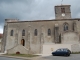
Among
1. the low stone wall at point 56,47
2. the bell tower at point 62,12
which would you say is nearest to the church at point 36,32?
the low stone wall at point 56,47

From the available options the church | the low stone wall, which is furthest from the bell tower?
the low stone wall

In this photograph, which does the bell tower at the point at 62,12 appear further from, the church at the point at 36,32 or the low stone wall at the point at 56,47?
the low stone wall at the point at 56,47

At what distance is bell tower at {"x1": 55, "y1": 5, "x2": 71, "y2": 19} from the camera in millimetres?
48956

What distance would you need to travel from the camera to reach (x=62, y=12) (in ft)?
162

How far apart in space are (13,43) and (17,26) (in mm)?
5259

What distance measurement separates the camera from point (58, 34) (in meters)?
41.1

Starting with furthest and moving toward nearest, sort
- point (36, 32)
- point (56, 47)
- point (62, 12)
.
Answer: point (62, 12), point (36, 32), point (56, 47)

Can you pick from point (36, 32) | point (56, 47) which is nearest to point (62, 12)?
point (36, 32)

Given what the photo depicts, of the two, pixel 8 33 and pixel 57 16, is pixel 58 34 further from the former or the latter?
pixel 8 33

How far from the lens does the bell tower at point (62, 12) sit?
49.0 m

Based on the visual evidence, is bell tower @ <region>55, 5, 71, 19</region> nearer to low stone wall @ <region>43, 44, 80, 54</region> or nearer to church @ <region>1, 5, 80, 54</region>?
church @ <region>1, 5, 80, 54</region>

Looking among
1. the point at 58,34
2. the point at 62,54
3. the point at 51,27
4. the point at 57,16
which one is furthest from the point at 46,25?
the point at 62,54

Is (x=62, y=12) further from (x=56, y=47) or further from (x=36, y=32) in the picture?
(x=56, y=47)

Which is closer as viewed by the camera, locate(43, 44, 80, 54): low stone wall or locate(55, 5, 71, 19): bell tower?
locate(43, 44, 80, 54): low stone wall
